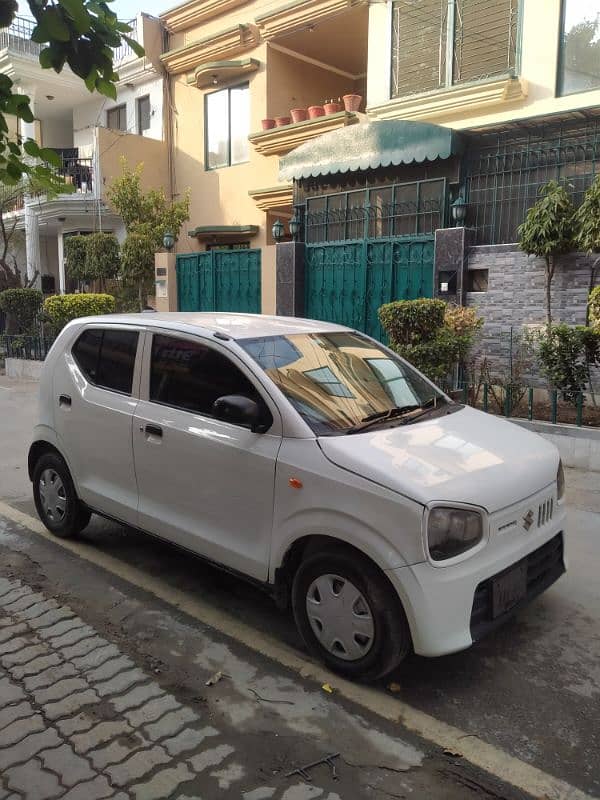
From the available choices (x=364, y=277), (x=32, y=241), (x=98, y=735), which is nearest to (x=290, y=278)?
(x=364, y=277)

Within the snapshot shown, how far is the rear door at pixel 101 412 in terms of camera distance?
4258mm

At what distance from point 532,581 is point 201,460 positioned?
72.4 inches

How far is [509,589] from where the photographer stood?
10.3 feet

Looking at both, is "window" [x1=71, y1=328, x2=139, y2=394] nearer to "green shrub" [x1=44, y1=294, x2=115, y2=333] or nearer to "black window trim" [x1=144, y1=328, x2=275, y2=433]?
"black window trim" [x1=144, y1=328, x2=275, y2=433]

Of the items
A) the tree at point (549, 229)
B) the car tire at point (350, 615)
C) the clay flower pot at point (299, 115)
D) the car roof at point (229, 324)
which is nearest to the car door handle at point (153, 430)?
the car roof at point (229, 324)

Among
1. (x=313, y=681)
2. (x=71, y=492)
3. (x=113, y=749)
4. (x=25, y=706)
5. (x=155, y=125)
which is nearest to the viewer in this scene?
(x=113, y=749)

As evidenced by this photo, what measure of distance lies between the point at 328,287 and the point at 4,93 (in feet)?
28.6

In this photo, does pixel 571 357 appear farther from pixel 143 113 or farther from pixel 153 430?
pixel 143 113

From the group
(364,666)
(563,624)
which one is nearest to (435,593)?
(364,666)

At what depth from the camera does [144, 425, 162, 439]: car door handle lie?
3953mm

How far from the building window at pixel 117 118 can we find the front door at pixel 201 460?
18074mm

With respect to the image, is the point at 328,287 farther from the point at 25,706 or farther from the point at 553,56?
the point at 25,706

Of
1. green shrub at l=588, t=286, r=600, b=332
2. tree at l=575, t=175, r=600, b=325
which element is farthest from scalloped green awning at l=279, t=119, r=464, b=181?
green shrub at l=588, t=286, r=600, b=332

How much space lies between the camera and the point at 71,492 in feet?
15.7
